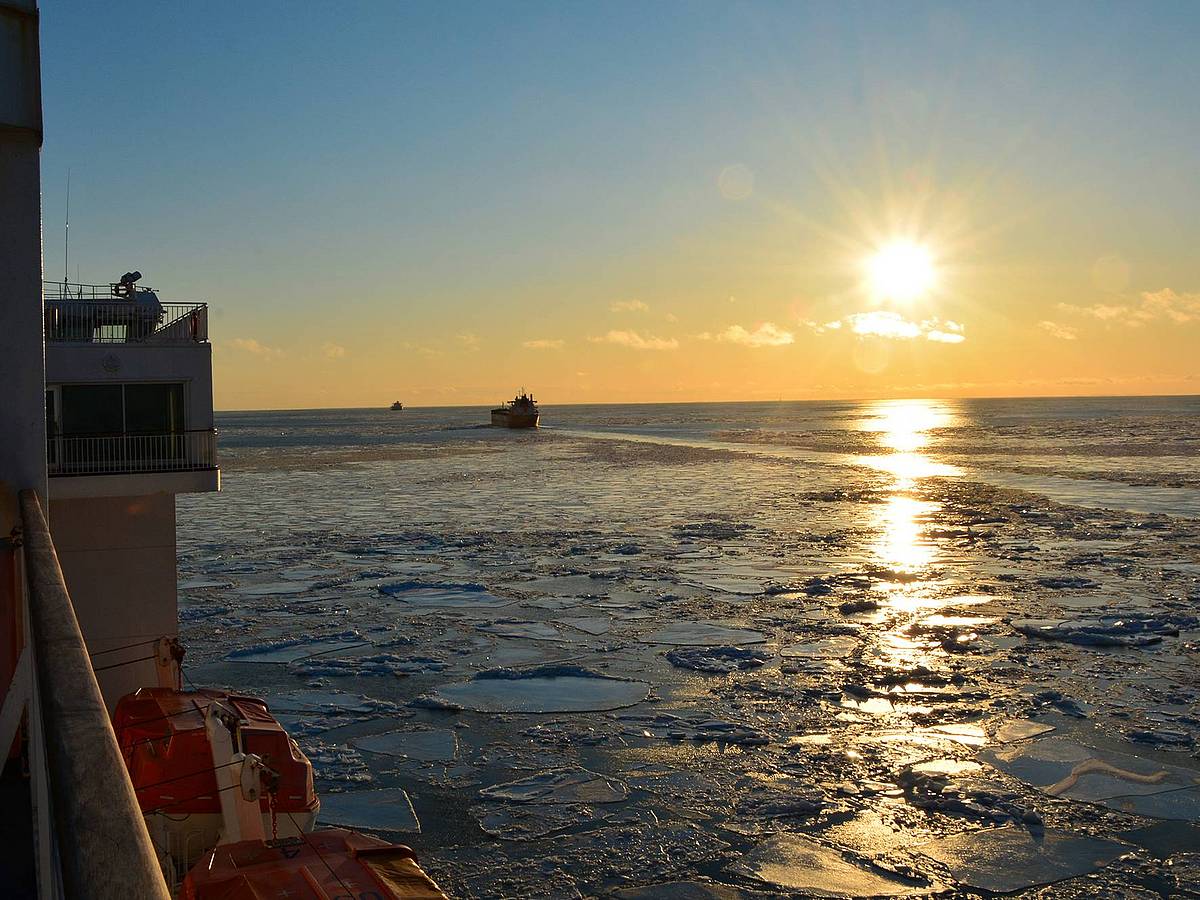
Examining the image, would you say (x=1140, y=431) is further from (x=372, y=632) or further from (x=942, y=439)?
(x=372, y=632)

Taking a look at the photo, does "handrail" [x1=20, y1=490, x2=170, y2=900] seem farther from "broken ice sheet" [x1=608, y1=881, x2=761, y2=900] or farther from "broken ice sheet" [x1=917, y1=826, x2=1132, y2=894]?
"broken ice sheet" [x1=917, y1=826, x2=1132, y2=894]

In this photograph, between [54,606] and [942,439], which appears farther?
[942,439]

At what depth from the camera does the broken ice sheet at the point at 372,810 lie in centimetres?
1068

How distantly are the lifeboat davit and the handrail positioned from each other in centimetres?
725

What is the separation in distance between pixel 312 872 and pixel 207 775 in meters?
3.40

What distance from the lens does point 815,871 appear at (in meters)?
9.50

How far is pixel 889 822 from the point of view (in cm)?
1050

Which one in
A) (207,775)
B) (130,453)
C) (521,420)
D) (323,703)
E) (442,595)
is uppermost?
(521,420)

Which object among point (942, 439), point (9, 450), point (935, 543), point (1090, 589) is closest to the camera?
point (9, 450)

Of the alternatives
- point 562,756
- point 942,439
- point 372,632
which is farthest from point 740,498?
point 942,439

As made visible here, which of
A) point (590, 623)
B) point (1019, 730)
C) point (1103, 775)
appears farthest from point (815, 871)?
point (590, 623)

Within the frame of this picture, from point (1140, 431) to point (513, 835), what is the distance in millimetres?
119087

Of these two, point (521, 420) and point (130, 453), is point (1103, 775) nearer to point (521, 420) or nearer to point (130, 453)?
point (130, 453)

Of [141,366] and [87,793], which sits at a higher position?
[141,366]
